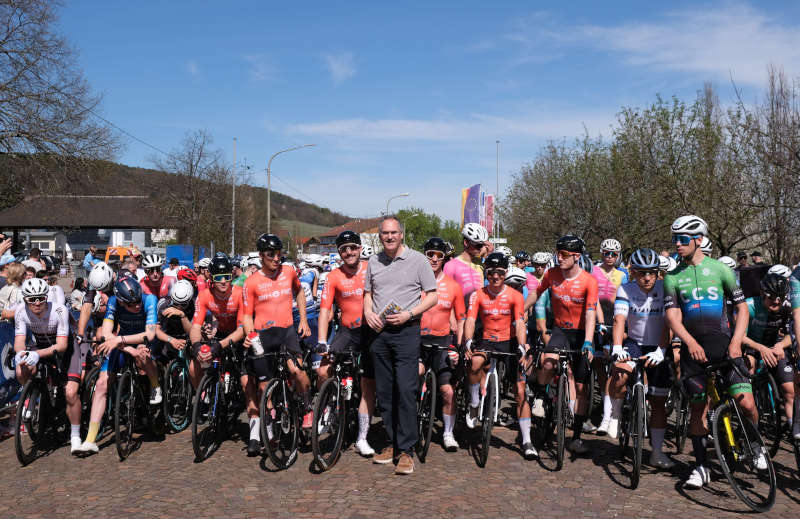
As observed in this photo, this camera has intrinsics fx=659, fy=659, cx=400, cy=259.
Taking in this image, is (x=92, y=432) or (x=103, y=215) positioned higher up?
(x=103, y=215)

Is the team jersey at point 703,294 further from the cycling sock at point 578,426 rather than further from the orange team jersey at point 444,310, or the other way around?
the orange team jersey at point 444,310

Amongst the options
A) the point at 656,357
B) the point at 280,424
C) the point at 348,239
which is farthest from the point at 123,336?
the point at 656,357

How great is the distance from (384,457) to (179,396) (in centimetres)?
285

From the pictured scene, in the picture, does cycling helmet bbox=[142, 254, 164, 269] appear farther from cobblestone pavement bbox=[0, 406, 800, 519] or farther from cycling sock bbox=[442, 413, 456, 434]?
cycling sock bbox=[442, 413, 456, 434]

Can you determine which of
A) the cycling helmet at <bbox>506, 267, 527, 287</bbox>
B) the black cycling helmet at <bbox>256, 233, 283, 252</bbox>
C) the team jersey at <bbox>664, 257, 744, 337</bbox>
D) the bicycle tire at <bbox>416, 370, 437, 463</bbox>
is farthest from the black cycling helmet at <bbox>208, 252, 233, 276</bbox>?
the team jersey at <bbox>664, 257, 744, 337</bbox>

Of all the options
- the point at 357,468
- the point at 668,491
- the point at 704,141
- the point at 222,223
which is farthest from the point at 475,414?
the point at 222,223

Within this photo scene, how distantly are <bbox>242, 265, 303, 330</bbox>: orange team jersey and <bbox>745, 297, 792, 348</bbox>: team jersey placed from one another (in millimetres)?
4826

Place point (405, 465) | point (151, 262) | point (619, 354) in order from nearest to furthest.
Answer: point (619, 354)
point (405, 465)
point (151, 262)

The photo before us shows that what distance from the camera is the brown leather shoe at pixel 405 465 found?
244 inches

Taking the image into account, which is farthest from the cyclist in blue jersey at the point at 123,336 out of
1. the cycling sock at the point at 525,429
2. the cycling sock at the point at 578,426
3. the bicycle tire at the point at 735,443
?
the bicycle tire at the point at 735,443

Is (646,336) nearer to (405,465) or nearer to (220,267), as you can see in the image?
(405,465)

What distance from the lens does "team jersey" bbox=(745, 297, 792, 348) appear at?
6.78 m

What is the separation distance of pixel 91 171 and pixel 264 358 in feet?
59.5

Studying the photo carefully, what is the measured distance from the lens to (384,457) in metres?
6.56
